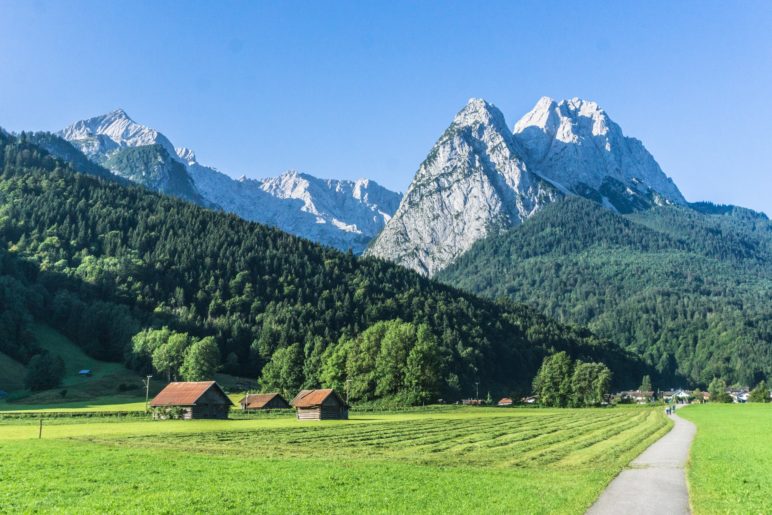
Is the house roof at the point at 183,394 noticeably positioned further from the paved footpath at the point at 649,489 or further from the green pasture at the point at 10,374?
the paved footpath at the point at 649,489

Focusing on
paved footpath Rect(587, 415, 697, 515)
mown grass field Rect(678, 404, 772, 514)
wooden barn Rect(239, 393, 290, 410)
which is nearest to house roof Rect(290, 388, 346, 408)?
wooden barn Rect(239, 393, 290, 410)

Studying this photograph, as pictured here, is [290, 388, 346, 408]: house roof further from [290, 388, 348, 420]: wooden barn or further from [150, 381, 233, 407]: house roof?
[150, 381, 233, 407]: house roof

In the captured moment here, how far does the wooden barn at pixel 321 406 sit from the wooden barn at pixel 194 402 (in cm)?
1290

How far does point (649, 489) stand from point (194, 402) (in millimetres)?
83014

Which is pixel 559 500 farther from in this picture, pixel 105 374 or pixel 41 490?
pixel 105 374

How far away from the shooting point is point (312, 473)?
110ft

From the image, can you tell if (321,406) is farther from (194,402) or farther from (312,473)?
(312,473)

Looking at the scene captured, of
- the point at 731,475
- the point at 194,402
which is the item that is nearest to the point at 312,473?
the point at 731,475

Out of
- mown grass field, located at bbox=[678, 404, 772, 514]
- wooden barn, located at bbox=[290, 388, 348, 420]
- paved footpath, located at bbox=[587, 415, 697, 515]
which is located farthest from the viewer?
wooden barn, located at bbox=[290, 388, 348, 420]

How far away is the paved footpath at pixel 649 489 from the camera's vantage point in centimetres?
2530

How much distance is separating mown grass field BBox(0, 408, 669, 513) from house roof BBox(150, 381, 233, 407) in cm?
4224

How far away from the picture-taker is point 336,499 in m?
26.2

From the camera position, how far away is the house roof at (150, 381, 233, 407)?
101m

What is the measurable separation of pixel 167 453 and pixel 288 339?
147 metres
